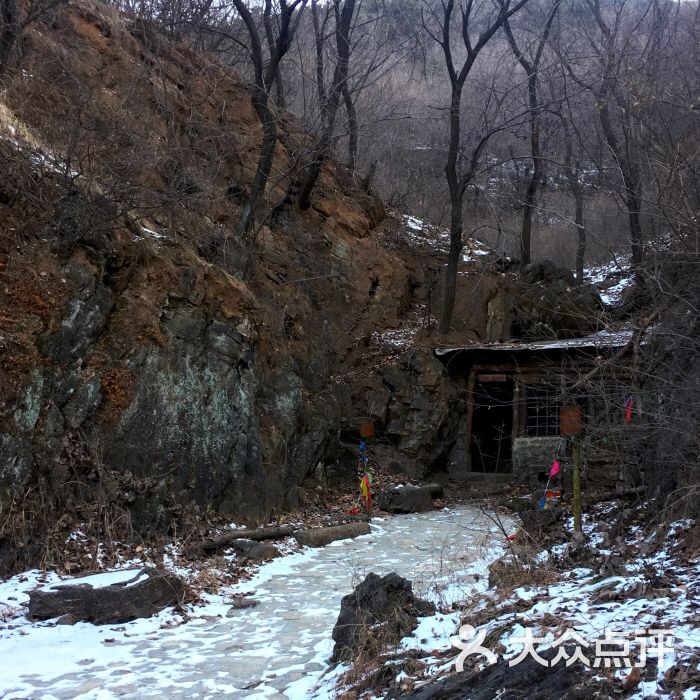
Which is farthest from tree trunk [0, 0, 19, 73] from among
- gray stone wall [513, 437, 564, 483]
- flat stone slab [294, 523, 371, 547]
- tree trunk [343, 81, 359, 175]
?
gray stone wall [513, 437, 564, 483]

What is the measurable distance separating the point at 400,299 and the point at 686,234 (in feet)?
39.8

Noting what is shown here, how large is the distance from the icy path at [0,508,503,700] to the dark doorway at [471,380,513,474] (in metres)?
8.45

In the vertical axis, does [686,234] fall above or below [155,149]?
below

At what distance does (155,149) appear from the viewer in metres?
12.4

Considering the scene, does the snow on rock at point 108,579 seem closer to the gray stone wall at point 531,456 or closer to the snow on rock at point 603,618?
the snow on rock at point 603,618

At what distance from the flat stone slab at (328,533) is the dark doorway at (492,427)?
20.3 feet

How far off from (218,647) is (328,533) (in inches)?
188

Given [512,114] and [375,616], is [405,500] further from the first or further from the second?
[512,114]

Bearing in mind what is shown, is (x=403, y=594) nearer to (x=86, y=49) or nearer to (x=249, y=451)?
(x=249, y=451)

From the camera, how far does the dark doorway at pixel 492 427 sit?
17.2 m

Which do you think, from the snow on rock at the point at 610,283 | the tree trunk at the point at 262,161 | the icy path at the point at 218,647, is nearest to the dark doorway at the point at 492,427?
the snow on rock at the point at 610,283

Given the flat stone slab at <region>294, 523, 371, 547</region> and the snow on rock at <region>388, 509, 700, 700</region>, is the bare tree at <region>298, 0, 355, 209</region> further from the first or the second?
the snow on rock at <region>388, 509, 700, 700</region>

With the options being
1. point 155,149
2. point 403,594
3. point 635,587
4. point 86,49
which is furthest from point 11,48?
point 635,587

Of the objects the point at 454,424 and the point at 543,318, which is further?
the point at 543,318
